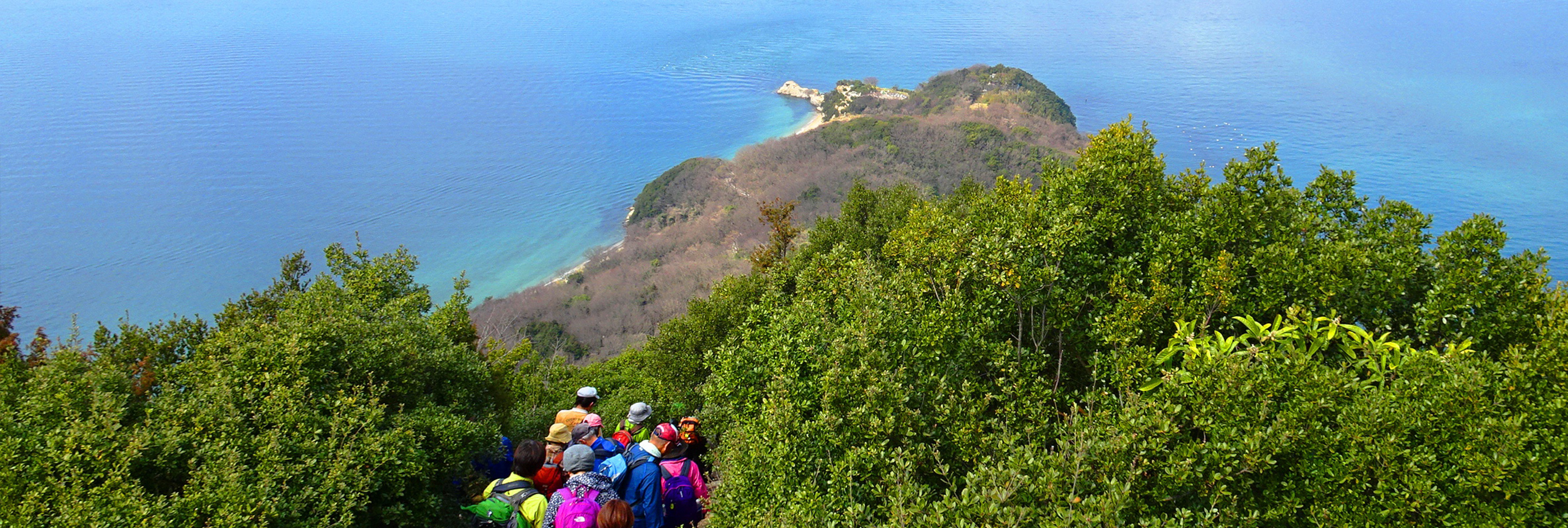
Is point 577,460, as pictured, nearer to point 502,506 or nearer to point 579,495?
point 579,495

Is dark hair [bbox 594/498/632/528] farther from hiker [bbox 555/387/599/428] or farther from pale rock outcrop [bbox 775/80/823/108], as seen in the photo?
pale rock outcrop [bbox 775/80/823/108]

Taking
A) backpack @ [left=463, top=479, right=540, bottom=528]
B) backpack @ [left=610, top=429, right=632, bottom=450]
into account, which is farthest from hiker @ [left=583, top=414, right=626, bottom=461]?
backpack @ [left=463, top=479, right=540, bottom=528]

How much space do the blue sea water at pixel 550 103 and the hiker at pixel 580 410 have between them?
2844cm

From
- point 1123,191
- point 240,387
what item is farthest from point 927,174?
point 240,387

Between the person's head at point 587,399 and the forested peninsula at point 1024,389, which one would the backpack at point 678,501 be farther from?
the person's head at point 587,399

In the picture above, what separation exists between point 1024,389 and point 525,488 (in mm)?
4331

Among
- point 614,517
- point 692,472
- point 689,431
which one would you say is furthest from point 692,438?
point 614,517

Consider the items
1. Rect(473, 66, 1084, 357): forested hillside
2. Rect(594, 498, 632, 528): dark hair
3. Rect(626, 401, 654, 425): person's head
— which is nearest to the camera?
Rect(594, 498, 632, 528): dark hair

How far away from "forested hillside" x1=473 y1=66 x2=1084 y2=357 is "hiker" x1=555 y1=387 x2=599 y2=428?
21.0 metres

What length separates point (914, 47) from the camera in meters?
86.3

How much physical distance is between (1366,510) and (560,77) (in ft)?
251

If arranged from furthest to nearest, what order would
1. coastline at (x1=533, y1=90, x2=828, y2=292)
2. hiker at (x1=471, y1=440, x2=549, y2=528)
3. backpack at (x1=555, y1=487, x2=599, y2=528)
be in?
coastline at (x1=533, y1=90, x2=828, y2=292)
hiker at (x1=471, y1=440, x2=549, y2=528)
backpack at (x1=555, y1=487, x2=599, y2=528)

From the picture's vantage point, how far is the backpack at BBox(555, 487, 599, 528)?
5.98 metres

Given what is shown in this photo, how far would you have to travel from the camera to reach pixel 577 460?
6.57 meters
